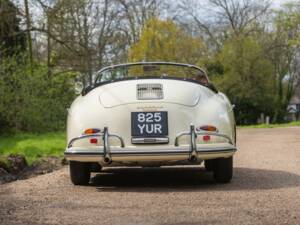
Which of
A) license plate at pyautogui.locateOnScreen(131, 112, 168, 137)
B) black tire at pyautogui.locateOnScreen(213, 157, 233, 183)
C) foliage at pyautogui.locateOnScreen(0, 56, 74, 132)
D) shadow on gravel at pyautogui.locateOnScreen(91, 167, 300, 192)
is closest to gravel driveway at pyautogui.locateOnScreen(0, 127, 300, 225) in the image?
shadow on gravel at pyautogui.locateOnScreen(91, 167, 300, 192)

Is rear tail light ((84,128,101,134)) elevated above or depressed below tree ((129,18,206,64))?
below

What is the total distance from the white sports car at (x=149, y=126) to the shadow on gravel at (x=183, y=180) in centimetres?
32

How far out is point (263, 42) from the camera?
62969 mm

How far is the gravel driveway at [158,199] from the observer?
5523 millimetres

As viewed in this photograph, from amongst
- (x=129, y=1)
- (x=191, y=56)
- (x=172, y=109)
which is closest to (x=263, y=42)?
(x=191, y=56)

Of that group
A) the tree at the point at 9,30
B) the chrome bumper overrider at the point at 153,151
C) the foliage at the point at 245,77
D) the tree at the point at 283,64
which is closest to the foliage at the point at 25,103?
the tree at the point at 9,30

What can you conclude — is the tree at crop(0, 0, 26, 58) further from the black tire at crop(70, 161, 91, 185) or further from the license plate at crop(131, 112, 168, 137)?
the license plate at crop(131, 112, 168, 137)

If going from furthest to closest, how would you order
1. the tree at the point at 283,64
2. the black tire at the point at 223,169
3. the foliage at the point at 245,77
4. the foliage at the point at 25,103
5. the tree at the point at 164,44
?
the tree at the point at 283,64 < the foliage at the point at 245,77 < the tree at the point at 164,44 < the foliage at the point at 25,103 < the black tire at the point at 223,169

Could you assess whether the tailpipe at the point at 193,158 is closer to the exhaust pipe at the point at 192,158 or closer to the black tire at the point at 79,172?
the exhaust pipe at the point at 192,158

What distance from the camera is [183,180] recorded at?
894cm

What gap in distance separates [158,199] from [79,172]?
5.92 feet

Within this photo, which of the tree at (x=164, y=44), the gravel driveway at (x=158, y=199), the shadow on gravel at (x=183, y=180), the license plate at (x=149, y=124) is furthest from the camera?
the tree at (x=164, y=44)

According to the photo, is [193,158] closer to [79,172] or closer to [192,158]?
[192,158]

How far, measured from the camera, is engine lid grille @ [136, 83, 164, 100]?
26.0ft
